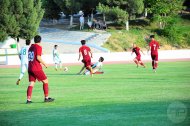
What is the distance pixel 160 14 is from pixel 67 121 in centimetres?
5387

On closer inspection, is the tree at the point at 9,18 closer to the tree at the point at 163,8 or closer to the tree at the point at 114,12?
the tree at the point at 114,12

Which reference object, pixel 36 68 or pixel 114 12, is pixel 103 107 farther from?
pixel 114 12

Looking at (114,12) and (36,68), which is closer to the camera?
(36,68)

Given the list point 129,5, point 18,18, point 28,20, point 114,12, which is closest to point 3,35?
point 18,18

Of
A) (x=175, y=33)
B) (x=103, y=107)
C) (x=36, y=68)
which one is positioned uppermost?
(x=175, y=33)

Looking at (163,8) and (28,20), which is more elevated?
(163,8)

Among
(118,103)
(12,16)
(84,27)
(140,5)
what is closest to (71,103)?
(118,103)

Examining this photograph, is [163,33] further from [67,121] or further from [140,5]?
[67,121]

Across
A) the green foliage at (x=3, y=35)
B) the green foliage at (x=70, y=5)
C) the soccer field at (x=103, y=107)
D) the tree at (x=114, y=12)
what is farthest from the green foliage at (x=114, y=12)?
the soccer field at (x=103, y=107)

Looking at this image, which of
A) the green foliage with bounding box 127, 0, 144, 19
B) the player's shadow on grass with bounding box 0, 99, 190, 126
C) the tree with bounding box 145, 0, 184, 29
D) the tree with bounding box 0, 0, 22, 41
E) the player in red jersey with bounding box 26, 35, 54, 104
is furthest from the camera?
the tree with bounding box 145, 0, 184, 29

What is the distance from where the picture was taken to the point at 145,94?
14703 millimetres

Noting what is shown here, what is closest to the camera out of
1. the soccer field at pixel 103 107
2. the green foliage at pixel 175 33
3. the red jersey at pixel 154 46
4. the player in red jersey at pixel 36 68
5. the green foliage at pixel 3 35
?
the soccer field at pixel 103 107

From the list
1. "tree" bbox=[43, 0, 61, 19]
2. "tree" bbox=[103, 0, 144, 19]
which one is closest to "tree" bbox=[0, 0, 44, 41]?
"tree" bbox=[103, 0, 144, 19]

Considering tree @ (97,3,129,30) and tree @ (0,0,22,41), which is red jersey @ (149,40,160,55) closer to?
tree @ (0,0,22,41)
